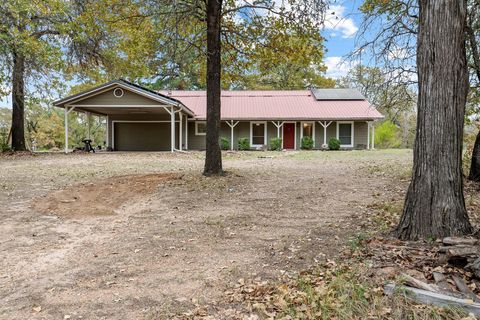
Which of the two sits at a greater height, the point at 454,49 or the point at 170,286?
the point at 454,49

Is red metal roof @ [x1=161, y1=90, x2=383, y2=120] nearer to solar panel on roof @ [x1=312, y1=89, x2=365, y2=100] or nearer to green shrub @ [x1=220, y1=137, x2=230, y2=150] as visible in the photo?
solar panel on roof @ [x1=312, y1=89, x2=365, y2=100]

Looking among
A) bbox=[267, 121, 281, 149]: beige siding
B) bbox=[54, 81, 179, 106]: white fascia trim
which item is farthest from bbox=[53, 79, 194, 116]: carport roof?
bbox=[267, 121, 281, 149]: beige siding

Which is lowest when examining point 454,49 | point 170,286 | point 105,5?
point 170,286

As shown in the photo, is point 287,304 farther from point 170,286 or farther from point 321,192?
point 321,192

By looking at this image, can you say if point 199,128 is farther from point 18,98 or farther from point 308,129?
point 18,98

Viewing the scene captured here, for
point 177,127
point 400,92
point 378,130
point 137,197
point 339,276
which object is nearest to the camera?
point 339,276

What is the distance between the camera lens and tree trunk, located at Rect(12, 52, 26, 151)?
14219mm

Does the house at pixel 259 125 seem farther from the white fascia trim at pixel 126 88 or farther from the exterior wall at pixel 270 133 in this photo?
the white fascia trim at pixel 126 88

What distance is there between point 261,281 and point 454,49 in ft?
9.88

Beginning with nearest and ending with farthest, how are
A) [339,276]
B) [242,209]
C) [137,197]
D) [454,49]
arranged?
1. [339,276]
2. [454,49]
3. [242,209]
4. [137,197]

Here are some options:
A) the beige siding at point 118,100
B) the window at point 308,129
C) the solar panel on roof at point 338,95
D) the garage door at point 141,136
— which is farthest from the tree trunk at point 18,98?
the solar panel on roof at point 338,95

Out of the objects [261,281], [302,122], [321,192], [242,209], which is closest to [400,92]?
[321,192]

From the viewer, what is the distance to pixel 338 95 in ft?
81.8

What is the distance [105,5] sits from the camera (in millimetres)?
9102
